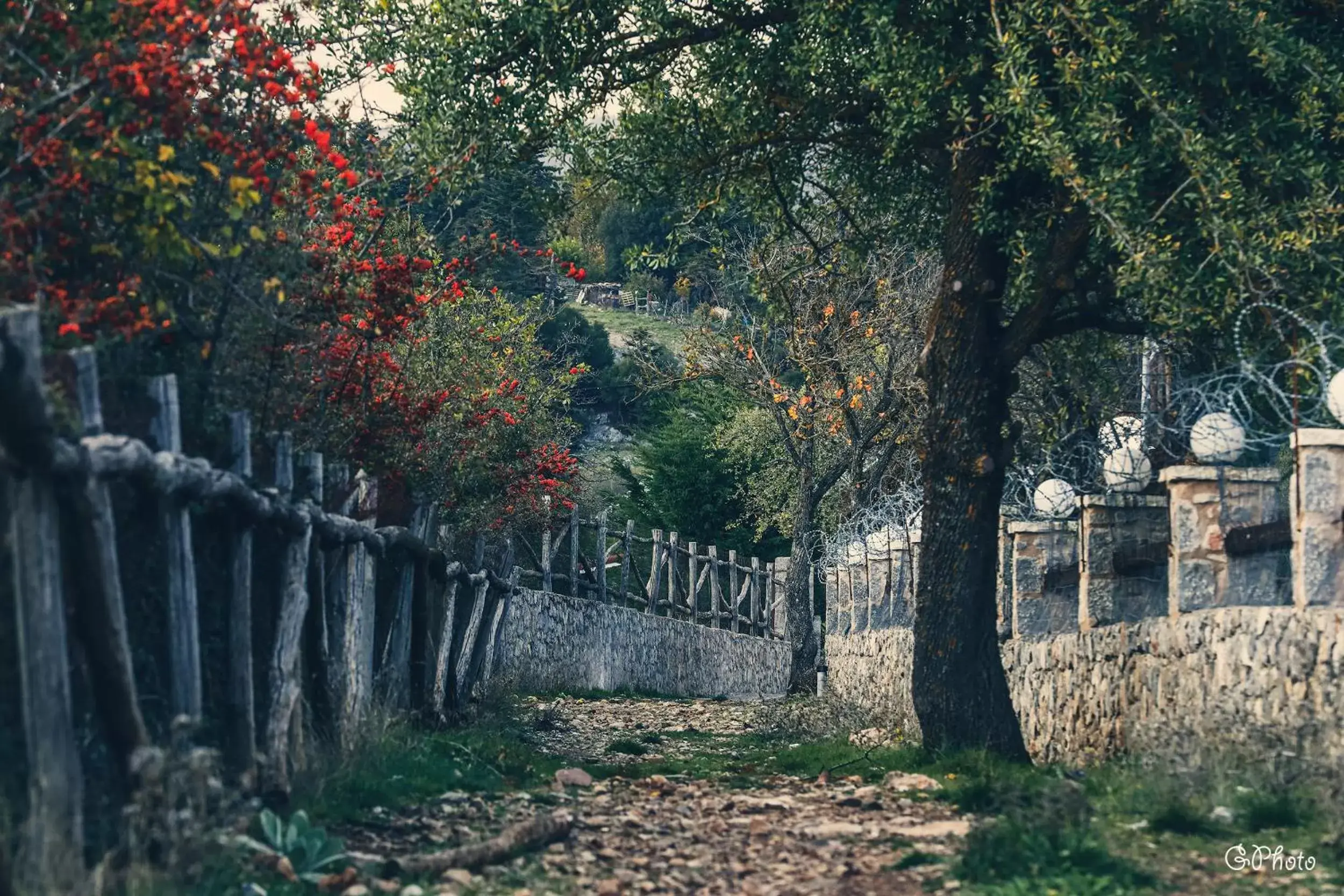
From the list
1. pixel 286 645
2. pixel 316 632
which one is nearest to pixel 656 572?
pixel 316 632

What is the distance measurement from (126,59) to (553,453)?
523 inches

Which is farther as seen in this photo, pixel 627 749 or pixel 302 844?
pixel 627 749

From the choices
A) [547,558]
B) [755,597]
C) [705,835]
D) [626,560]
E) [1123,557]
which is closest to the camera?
[705,835]

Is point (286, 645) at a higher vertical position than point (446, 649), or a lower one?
higher

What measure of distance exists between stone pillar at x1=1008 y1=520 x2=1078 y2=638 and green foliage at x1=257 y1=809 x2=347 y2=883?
7120mm

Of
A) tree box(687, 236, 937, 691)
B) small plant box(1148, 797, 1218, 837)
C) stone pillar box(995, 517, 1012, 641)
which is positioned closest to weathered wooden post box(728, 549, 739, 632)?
tree box(687, 236, 937, 691)

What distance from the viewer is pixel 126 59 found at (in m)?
7.20

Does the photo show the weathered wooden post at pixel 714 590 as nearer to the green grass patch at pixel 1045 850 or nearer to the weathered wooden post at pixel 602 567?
the weathered wooden post at pixel 602 567

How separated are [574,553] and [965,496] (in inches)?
487

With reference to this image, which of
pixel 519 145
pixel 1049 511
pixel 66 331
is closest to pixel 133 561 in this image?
pixel 66 331

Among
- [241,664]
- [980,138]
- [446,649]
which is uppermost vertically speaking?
[980,138]

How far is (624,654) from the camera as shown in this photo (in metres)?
24.5

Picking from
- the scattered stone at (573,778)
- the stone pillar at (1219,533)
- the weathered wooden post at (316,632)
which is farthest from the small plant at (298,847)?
the stone pillar at (1219,533)
